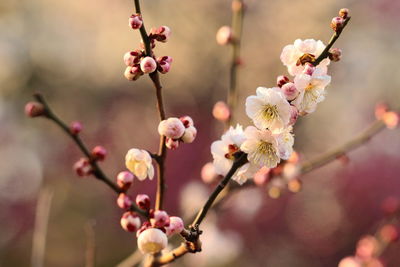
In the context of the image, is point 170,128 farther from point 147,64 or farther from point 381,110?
point 381,110

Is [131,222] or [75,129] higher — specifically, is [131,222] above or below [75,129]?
below

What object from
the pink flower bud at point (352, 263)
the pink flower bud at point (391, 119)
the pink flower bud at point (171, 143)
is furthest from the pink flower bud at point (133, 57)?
the pink flower bud at point (352, 263)

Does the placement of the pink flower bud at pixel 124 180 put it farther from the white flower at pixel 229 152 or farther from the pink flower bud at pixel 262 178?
the pink flower bud at pixel 262 178

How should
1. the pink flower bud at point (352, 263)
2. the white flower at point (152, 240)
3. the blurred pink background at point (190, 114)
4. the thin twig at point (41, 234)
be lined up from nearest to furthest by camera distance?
the white flower at point (152, 240) < the thin twig at point (41, 234) < the pink flower bud at point (352, 263) < the blurred pink background at point (190, 114)

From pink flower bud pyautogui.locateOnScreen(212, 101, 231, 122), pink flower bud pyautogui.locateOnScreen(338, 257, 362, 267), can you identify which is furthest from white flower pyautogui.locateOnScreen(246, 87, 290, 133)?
pink flower bud pyautogui.locateOnScreen(338, 257, 362, 267)

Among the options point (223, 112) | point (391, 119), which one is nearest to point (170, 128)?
point (223, 112)

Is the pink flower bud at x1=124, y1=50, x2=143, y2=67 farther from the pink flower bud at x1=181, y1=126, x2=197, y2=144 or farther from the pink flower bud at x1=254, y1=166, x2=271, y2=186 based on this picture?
the pink flower bud at x1=254, y1=166, x2=271, y2=186
